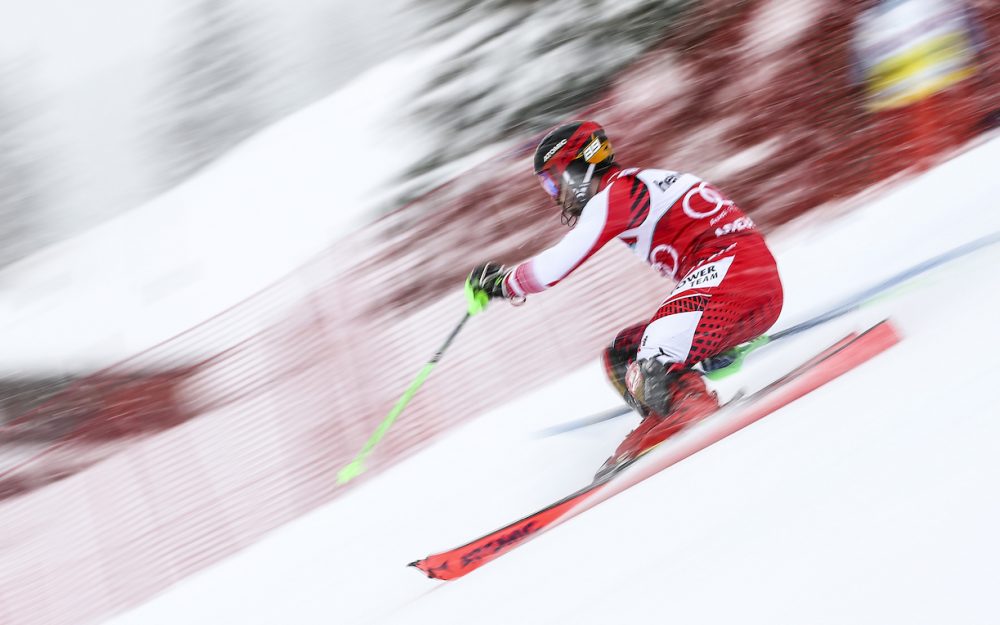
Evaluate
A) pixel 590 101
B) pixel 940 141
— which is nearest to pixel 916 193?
pixel 940 141

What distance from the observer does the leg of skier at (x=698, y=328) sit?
7.75ft

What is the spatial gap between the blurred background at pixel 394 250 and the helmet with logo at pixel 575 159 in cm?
129

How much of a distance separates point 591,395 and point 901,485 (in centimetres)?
162

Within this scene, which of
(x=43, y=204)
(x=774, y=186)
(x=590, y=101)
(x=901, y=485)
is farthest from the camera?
(x=43, y=204)

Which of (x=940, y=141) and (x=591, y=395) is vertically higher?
(x=940, y=141)

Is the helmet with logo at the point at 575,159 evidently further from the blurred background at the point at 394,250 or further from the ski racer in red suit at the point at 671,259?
the blurred background at the point at 394,250

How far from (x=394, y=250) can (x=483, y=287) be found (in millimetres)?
1583

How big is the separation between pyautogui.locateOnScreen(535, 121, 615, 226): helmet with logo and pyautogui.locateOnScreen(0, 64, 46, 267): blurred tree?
18.5 ft

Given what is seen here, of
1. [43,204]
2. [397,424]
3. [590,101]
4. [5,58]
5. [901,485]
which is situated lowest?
[901,485]

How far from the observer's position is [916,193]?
371 centimetres

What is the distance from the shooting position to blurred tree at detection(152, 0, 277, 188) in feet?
21.7

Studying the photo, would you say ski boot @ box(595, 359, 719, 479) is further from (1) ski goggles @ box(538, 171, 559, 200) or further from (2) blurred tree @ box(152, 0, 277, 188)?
(2) blurred tree @ box(152, 0, 277, 188)

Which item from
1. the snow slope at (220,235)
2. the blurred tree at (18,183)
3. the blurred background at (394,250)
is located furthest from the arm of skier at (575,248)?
the blurred tree at (18,183)

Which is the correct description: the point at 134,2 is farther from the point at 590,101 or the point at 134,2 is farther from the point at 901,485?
the point at 901,485
